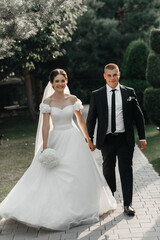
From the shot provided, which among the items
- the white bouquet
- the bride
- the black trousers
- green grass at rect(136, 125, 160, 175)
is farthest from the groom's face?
green grass at rect(136, 125, 160, 175)

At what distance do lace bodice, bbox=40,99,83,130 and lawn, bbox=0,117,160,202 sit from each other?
220 cm

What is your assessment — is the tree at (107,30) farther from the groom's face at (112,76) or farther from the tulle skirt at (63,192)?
the tulle skirt at (63,192)

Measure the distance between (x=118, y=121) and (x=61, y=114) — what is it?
850 millimetres

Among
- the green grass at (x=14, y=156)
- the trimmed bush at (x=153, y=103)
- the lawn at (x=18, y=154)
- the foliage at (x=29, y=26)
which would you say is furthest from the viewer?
the trimmed bush at (x=153, y=103)

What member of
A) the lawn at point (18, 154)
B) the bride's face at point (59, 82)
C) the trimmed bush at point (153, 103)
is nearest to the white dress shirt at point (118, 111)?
the bride's face at point (59, 82)

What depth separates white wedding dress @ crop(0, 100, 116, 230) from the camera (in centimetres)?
478

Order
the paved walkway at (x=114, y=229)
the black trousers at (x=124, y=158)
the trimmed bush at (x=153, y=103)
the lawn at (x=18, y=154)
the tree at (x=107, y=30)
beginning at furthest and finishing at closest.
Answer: the tree at (x=107, y=30) → the trimmed bush at (x=153, y=103) → the lawn at (x=18, y=154) → the black trousers at (x=124, y=158) → the paved walkway at (x=114, y=229)

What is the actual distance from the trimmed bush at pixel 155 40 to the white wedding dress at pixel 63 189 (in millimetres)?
8850

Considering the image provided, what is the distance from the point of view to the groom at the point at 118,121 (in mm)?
5203

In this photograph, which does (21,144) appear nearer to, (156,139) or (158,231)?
(156,139)

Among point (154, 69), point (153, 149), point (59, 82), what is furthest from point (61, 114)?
point (154, 69)

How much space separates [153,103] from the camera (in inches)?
534

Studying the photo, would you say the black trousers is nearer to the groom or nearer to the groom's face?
the groom

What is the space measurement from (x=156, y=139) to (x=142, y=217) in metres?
7.78
